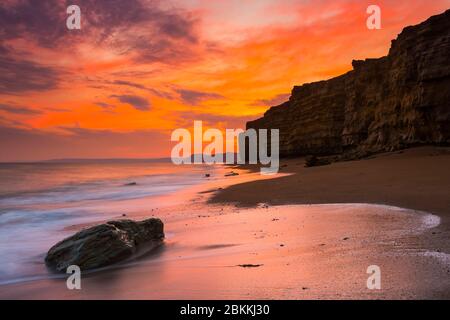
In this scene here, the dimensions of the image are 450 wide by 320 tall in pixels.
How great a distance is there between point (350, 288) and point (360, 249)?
4.45 feet

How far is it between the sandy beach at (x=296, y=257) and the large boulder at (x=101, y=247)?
0.31 metres

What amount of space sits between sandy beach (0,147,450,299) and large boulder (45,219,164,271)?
0.31 metres

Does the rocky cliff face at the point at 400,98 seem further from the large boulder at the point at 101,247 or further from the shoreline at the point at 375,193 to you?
the large boulder at the point at 101,247

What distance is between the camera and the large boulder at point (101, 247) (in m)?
5.52

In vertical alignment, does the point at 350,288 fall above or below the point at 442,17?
below

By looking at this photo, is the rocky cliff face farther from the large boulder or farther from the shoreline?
the large boulder

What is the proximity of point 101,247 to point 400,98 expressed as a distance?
25538mm

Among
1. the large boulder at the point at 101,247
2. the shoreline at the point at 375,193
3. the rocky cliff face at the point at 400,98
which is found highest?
the rocky cliff face at the point at 400,98

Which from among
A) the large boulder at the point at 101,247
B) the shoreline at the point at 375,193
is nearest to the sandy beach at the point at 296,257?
the shoreline at the point at 375,193

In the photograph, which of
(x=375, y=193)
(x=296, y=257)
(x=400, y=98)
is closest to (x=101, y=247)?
(x=296, y=257)

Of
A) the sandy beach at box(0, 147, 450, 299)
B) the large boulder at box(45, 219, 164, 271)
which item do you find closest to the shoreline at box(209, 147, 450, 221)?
the sandy beach at box(0, 147, 450, 299)
